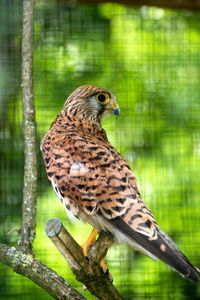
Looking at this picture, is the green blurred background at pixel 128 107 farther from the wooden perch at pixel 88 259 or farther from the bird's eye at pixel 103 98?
the wooden perch at pixel 88 259

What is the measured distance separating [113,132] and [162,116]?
0.87ft

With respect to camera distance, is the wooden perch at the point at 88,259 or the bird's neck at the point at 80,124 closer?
the wooden perch at the point at 88,259

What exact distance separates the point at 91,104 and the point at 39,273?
72cm

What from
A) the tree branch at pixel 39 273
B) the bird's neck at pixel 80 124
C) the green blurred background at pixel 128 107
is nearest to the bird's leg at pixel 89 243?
the tree branch at pixel 39 273

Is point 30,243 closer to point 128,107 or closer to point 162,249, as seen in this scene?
point 162,249

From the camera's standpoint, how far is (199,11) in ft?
10.4

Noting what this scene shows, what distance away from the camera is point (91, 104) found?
7.47 ft

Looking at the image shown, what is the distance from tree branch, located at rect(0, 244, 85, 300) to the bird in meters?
0.14

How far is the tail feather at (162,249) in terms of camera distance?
1584 millimetres

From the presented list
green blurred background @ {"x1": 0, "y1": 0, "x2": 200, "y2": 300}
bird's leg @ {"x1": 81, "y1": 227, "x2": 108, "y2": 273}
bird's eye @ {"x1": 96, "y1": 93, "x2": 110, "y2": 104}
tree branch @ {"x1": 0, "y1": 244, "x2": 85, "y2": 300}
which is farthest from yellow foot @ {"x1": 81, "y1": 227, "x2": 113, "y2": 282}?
green blurred background @ {"x1": 0, "y1": 0, "x2": 200, "y2": 300}

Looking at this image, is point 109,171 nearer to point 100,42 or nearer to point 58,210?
point 58,210

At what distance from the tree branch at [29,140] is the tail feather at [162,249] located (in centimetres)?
35

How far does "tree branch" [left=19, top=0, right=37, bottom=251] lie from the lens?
79.1 inches

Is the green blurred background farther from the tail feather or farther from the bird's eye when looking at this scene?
the tail feather
